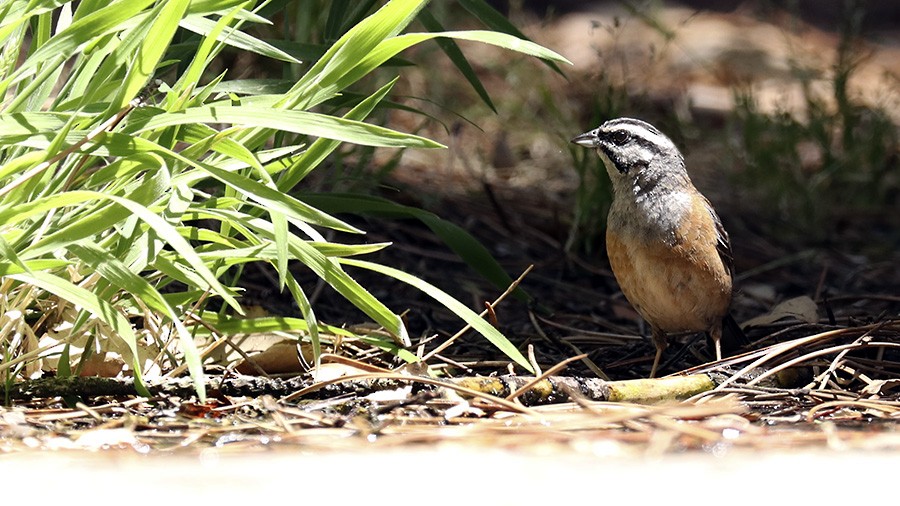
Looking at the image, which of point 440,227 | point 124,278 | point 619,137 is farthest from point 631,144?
point 124,278

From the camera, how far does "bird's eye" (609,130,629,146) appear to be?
393cm

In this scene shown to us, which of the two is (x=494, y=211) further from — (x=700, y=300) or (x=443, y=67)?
(x=443, y=67)

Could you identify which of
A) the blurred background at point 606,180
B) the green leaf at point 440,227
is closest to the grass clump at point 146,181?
the green leaf at point 440,227

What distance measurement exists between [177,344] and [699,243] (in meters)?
1.75

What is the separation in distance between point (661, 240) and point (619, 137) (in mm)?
456

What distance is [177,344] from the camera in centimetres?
315

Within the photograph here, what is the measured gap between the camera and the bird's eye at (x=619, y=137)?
3.93 meters

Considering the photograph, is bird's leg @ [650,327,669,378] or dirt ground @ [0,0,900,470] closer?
dirt ground @ [0,0,900,470]

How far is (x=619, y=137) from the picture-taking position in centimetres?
394

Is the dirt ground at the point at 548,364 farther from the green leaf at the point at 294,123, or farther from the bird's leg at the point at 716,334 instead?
the green leaf at the point at 294,123

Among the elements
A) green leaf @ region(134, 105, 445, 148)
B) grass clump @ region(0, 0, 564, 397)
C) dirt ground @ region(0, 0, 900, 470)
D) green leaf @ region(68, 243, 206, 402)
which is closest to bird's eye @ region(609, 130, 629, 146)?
dirt ground @ region(0, 0, 900, 470)

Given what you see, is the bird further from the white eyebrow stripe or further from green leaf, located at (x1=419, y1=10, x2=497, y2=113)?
green leaf, located at (x1=419, y1=10, x2=497, y2=113)

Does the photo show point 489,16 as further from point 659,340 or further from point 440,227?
point 659,340

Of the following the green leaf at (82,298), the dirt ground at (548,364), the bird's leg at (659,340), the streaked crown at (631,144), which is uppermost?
the streaked crown at (631,144)
